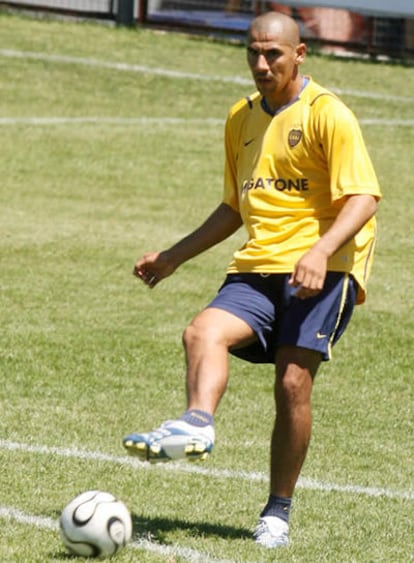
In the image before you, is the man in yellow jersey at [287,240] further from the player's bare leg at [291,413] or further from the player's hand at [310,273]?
the player's hand at [310,273]

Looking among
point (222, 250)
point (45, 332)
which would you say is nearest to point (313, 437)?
point (45, 332)

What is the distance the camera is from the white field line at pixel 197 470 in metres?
7.22

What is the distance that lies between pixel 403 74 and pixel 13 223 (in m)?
10.7

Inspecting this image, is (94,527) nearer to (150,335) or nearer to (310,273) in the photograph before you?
(310,273)

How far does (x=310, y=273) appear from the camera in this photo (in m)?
5.78

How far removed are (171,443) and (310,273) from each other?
0.84 meters

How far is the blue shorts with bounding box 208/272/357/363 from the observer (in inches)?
242

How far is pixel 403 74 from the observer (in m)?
23.6

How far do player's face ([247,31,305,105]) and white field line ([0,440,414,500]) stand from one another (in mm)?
2010

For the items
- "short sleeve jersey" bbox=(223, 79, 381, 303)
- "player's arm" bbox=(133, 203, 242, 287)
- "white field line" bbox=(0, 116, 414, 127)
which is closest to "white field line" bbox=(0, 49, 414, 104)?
"white field line" bbox=(0, 116, 414, 127)

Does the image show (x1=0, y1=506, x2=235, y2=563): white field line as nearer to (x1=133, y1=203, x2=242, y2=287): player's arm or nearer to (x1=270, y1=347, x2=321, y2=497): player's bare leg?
(x1=270, y1=347, x2=321, y2=497): player's bare leg

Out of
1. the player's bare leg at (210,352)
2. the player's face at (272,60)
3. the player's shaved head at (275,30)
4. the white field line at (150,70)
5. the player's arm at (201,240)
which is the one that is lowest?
the white field line at (150,70)

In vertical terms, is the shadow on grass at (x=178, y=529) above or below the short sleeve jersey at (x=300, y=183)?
below

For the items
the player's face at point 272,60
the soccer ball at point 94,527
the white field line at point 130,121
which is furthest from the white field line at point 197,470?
the white field line at point 130,121
